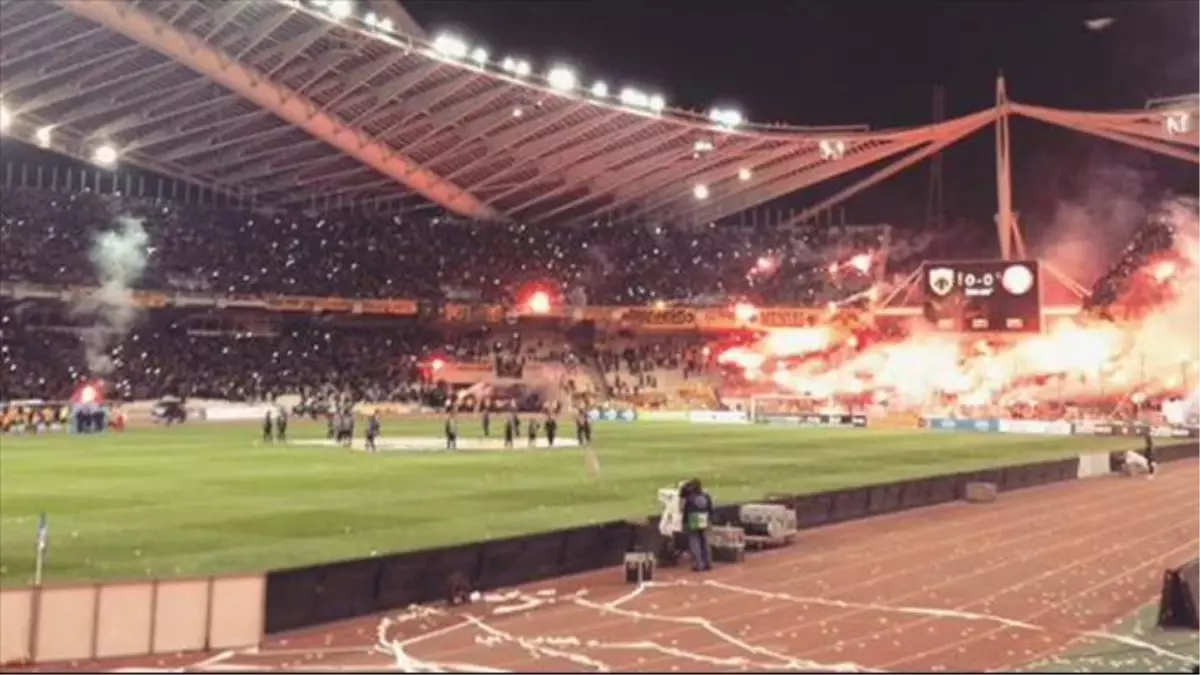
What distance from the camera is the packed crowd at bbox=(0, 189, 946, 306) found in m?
64.6

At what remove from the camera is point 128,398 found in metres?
58.5

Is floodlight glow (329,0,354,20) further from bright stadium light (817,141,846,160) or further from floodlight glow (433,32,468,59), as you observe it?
bright stadium light (817,141,846,160)

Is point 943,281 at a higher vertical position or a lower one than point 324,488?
higher

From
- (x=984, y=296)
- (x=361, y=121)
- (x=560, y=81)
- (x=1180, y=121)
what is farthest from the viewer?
(x=361, y=121)

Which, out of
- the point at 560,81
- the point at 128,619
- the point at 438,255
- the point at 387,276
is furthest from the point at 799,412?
the point at 128,619

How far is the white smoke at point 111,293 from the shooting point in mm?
61719

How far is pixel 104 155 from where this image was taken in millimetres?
60281

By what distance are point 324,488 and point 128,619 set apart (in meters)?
13.6

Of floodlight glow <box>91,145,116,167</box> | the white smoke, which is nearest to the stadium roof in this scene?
floodlight glow <box>91,145,116,167</box>

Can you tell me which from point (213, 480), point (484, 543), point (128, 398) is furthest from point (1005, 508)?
point (128, 398)

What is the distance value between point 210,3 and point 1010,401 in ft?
167

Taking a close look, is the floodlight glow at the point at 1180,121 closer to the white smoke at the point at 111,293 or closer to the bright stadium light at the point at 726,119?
the bright stadium light at the point at 726,119

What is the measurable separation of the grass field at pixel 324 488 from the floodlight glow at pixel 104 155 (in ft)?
64.4

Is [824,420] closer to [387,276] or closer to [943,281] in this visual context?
[943,281]
